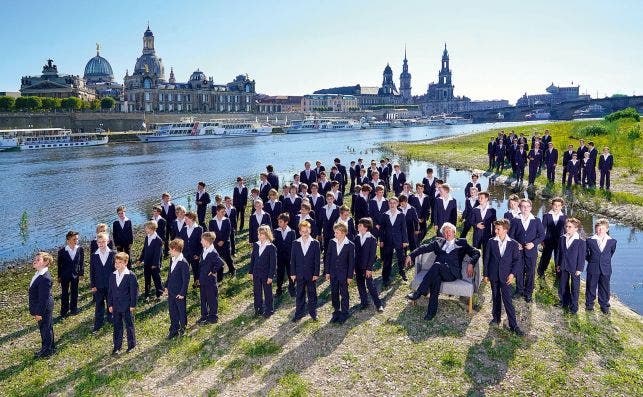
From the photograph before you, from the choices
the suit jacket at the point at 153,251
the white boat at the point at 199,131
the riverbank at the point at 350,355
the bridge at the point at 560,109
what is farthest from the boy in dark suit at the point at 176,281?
the bridge at the point at 560,109

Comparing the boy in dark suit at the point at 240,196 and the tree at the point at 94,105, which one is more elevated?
the tree at the point at 94,105

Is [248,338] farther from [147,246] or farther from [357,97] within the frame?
[357,97]

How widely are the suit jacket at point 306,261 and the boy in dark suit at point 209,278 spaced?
1.38 metres

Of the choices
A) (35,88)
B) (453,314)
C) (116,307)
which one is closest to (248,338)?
(116,307)

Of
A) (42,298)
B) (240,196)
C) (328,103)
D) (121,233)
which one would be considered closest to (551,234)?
(240,196)

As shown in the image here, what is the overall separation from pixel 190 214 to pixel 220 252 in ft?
5.18

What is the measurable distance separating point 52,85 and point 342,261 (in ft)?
406

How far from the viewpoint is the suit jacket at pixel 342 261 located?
8.62 metres

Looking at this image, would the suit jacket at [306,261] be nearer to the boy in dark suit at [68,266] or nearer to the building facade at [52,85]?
the boy in dark suit at [68,266]

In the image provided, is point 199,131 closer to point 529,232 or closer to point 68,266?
point 68,266

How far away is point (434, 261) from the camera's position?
30.9 feet

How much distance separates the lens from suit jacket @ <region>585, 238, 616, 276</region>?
888 centimetres

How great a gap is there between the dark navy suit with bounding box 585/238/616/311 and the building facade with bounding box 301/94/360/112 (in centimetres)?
16003

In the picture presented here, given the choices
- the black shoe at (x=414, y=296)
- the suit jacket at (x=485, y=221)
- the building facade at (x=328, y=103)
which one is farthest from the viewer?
the building facade at (x=328, y=103)
